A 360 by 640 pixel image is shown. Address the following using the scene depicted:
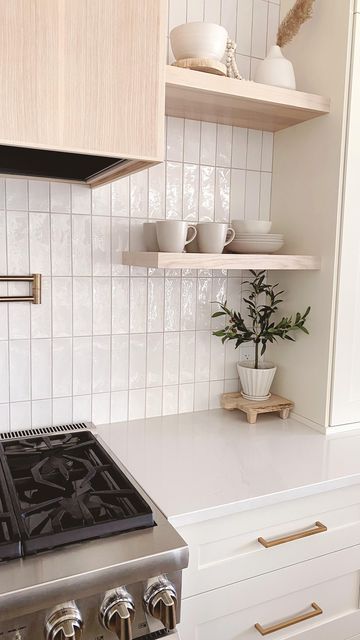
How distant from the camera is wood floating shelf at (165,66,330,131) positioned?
1.32 m

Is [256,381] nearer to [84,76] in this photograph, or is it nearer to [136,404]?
[136,404]

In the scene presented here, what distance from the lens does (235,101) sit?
1427 mm

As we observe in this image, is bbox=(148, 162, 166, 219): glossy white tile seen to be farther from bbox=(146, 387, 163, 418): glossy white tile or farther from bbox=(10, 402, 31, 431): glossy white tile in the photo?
bbox=(10, 402, 31, 431): glossy white tile

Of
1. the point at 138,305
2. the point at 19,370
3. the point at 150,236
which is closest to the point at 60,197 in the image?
the point at 150,236

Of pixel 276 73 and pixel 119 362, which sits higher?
pixel 276 73

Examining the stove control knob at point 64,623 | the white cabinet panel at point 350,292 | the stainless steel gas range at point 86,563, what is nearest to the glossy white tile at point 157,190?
the white cabinet panel at point 350,292

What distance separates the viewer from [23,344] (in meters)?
1.46

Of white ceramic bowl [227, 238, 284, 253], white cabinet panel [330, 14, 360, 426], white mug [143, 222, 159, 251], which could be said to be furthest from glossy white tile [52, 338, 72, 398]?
white cabinet panel [330, 14, 360, 426]

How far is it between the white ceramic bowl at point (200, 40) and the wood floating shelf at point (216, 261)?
530 millimetres

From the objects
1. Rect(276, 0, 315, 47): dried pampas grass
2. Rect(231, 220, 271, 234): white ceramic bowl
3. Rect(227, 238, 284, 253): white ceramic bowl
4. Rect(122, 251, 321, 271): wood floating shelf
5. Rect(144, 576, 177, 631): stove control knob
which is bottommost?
Rect(144, 576, 177, 631): stove control knob

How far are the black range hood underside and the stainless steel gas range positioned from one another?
0.77m

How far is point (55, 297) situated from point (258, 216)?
76 centimetres

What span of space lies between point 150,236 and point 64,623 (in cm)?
102

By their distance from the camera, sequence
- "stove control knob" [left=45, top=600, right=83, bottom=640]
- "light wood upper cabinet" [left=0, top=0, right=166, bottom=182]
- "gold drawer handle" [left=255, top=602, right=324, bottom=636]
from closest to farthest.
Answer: "stove control knob" [left=45, top=600, right=83, bottom=640] → "light wood upper cabinet" [left=0, top=0, right=166, bottom=182] → "gold drawer handle" [left=255, top=602, right=324, bottom=636]
